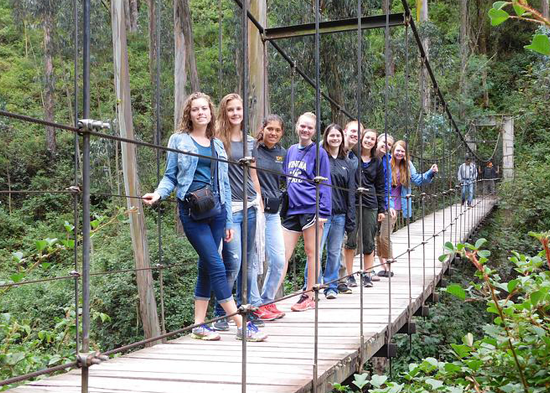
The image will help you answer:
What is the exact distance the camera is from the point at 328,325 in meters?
2.68

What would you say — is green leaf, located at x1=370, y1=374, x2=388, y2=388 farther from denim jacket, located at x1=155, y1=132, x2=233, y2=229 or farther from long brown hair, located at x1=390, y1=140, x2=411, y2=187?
long brown hair, located at x1=390, y1=140, x2=411, y2=187

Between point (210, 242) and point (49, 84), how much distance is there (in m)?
10.8

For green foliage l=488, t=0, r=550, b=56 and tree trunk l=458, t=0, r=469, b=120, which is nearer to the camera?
green foliage l=488, t=0, r=550, b=56

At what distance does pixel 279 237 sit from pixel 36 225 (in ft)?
27.4

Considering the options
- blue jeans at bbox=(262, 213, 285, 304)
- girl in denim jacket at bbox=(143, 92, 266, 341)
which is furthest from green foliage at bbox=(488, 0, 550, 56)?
blue jeans at bbox=(262, 213, 285, 304)

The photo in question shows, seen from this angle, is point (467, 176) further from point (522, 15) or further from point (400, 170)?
point (522, 15)

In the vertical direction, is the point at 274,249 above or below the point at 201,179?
below

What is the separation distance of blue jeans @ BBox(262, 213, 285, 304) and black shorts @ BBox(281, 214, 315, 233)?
0.50 ft

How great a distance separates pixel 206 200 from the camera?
6.86ft

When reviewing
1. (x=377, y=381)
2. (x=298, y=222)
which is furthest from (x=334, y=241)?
(x=377, y=381)

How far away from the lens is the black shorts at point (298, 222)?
2914 millimetres

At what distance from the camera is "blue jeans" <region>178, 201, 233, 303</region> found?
214 centimetres

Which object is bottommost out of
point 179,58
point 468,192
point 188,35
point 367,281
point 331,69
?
point 367,281

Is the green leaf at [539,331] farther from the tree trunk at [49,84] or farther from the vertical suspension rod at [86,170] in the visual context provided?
the tree trunk at [49,84]
